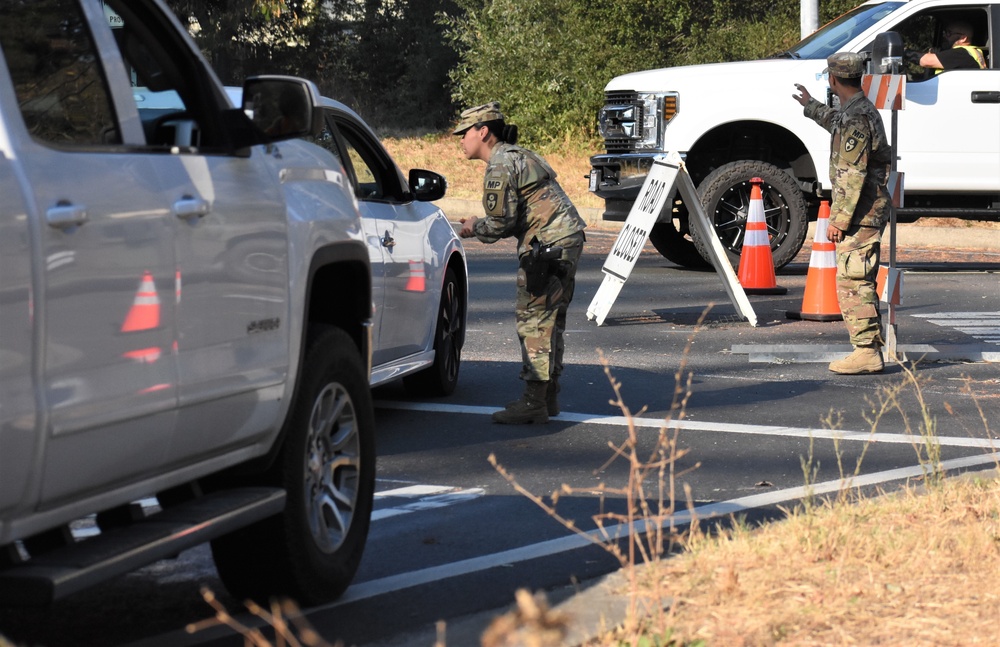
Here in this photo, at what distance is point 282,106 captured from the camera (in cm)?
451

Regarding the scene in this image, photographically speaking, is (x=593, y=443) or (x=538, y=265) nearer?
(x=593, y=443)

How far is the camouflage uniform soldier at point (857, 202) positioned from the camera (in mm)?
9469

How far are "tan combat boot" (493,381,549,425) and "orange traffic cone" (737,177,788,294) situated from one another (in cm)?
548

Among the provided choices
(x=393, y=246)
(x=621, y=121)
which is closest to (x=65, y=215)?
(x=393, y=246)

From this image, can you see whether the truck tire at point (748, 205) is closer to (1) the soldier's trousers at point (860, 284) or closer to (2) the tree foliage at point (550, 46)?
(1) the soldier's trousers at point (860, 284)

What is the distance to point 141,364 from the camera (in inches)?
149

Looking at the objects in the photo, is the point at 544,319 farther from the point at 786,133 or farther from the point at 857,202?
the point at 786,133

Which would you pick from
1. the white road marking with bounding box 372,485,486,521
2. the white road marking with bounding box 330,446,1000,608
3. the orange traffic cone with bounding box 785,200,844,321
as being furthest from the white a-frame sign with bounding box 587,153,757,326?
the white road marking with bounding box 372,485,486,521

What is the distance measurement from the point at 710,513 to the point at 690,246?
9.26m

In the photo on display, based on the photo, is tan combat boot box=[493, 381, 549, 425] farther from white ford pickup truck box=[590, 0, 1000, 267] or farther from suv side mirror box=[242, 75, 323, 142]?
white ford pickup truck box=[590, 0, 1000, 267]

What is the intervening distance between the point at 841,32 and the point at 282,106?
440 inches

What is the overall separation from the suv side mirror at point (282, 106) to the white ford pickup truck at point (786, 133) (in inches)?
379

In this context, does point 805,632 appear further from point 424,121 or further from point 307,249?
point 424,121

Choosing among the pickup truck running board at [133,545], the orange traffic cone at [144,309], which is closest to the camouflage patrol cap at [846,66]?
the pickup truck running board at [133,545]
